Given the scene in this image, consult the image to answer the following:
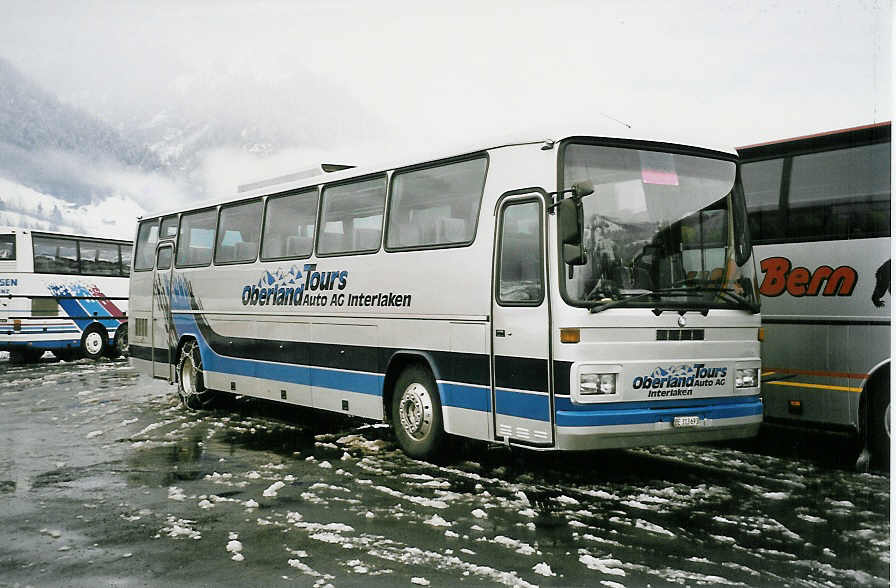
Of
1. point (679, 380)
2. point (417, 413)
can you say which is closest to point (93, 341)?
point (417, 413)

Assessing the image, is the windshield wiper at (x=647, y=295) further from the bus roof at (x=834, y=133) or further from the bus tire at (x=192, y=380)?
the bus tire at (x=192, y=380)

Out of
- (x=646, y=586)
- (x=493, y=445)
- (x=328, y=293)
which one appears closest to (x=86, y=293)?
(x=328, y=293)

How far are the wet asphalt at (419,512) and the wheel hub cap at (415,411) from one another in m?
0.30

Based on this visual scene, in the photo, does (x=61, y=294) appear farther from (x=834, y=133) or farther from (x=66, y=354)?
(x=834, y=133)

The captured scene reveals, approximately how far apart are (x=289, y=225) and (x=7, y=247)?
43.5 feet

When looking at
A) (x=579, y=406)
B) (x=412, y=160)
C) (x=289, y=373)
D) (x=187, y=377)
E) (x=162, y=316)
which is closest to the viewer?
(x=579, y=406)

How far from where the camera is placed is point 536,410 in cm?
728

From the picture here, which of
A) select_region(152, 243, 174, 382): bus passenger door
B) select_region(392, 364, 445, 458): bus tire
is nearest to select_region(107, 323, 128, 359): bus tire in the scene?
select_region(152, 243, 174, 382): bus passenger door

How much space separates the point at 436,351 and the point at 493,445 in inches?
64.6

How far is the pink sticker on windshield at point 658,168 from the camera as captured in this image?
24.1ft

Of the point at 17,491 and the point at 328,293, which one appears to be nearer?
the point at 17,491

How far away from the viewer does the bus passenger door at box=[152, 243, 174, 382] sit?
534 inches

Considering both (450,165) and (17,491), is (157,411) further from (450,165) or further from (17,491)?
(450,165)

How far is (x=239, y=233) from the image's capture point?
1194 centimetres
